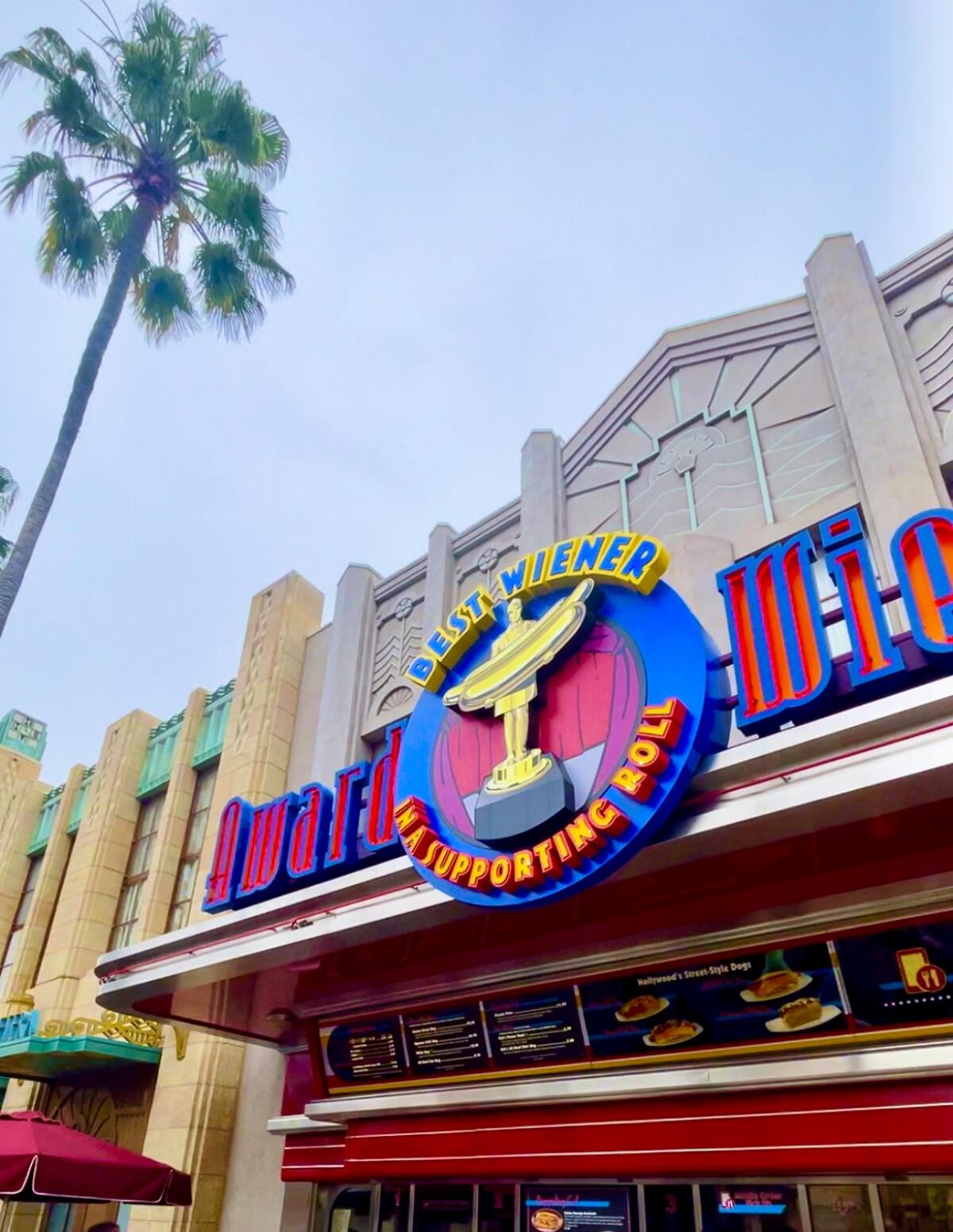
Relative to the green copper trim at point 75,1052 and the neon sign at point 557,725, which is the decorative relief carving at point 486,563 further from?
the green copper trim at point 75,1052

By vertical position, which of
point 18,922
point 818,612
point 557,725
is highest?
point 18,922

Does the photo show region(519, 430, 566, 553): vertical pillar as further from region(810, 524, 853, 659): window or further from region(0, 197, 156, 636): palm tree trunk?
region(0, 197, 156, 636): palm tree trunk

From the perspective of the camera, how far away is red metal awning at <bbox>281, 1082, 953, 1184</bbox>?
6621 mm

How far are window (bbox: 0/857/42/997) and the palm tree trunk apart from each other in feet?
34.1

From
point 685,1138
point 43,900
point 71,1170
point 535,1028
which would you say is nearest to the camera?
point 685,1138

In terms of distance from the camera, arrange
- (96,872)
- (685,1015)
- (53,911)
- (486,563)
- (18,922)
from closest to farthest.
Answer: (685,1015) < (486,563) < (96,872) < (53,911) < (18,922)

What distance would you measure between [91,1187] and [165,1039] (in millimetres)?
4569

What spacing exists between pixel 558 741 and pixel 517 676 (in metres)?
0.89

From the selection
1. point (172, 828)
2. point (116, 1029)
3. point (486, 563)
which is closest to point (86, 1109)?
point (116, 1029)

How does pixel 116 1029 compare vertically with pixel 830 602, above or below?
below

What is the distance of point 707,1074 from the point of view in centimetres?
766

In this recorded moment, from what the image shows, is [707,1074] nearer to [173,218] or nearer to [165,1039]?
[165,1039]

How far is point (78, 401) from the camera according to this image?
1540 centimetres

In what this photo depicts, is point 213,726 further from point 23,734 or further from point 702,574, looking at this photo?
point 23,734
